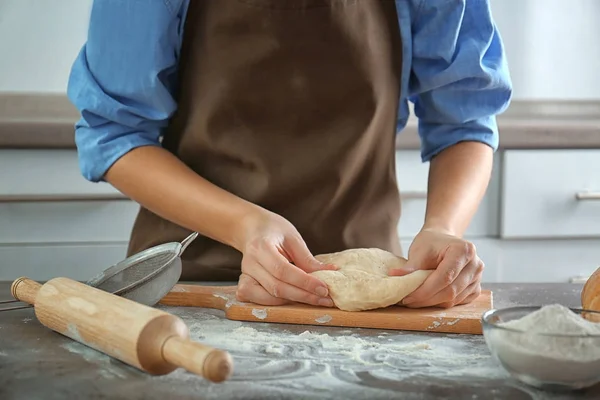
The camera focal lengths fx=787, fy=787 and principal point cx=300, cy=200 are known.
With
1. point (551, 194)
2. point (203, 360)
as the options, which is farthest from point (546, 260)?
point (203, 360)

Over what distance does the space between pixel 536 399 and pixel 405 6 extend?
66 cm

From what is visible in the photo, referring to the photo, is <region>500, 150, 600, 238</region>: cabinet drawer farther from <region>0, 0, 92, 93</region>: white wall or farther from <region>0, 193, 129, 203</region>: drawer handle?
<region>0, 0, 92, 93</region>: white wall

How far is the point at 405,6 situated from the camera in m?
1.10

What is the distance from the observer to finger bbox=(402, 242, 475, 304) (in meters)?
0.86

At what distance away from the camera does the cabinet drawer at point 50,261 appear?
5.11ft

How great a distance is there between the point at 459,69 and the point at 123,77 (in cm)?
46

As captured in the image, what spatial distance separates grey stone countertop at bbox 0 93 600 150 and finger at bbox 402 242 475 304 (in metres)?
0.74

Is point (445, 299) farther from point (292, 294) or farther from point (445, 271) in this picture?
point (292, 294)

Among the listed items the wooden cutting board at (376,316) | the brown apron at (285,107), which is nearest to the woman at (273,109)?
the brown apron at (285,107)

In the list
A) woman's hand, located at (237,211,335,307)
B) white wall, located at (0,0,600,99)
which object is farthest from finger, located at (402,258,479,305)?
white wall, located at (0,0,600,99)

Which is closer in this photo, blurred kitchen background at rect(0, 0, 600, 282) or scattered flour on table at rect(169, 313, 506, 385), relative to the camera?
scattered flour on table at rect(169, 313, 506, 385)

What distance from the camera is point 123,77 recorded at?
1.01 m

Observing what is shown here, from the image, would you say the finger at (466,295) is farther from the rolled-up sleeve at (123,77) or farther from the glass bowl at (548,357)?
the rolled-up sleeve at (123,77)

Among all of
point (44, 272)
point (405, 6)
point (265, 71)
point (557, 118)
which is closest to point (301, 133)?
point (265, 71)
